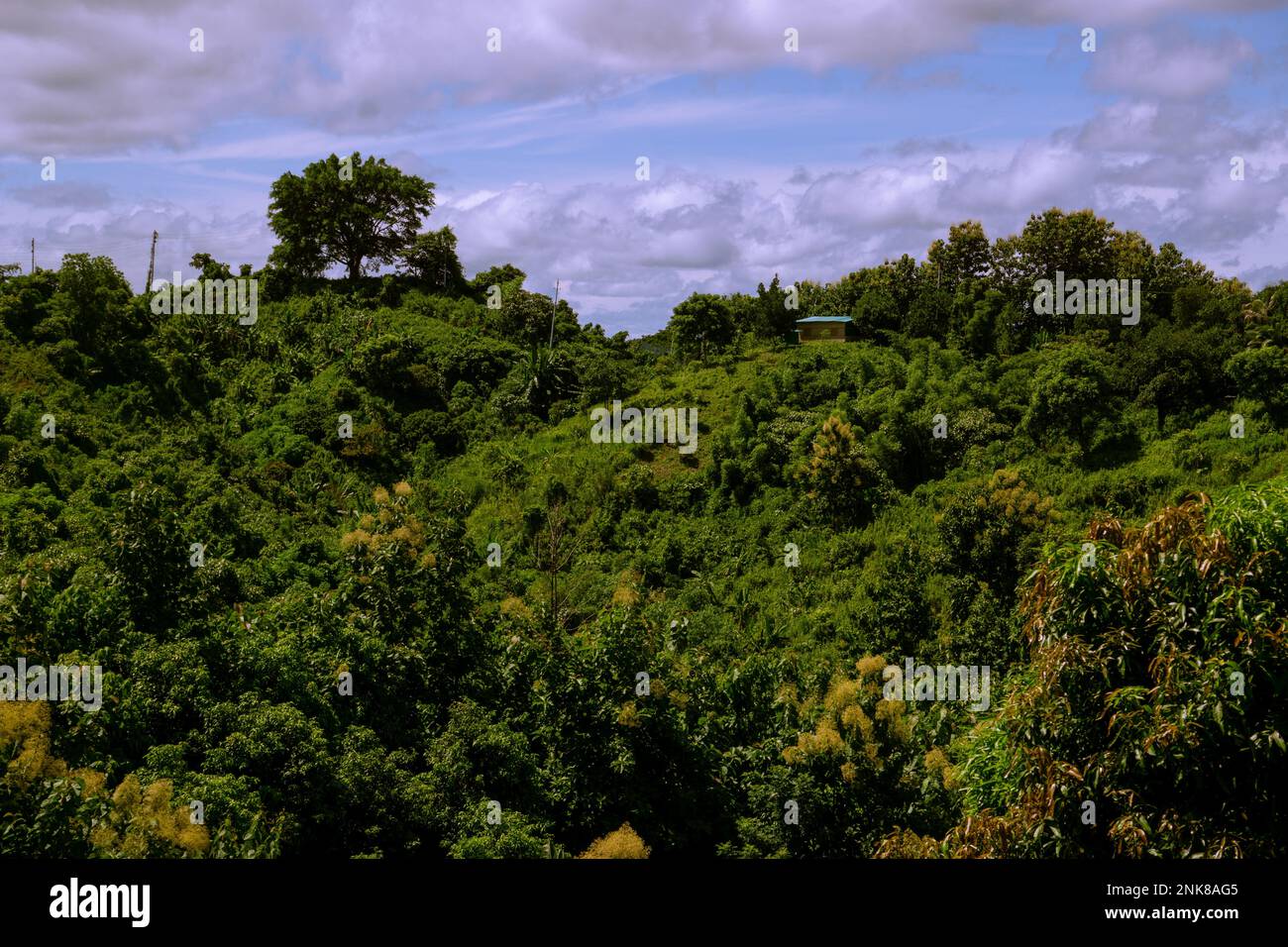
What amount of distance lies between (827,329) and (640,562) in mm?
14267

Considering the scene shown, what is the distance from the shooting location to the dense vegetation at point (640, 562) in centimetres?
636

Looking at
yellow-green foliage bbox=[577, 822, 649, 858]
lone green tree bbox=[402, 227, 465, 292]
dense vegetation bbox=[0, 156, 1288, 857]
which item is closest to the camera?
dense vegetation bbox=[0, 156, 1288, 857]

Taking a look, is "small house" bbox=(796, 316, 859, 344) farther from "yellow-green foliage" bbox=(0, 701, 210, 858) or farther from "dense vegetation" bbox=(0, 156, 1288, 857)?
"yellow-green foliage" bbox=(0, 701, 210, 858)

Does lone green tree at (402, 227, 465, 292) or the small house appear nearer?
the small house

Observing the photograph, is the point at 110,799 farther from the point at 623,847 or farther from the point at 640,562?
the point at 640,562

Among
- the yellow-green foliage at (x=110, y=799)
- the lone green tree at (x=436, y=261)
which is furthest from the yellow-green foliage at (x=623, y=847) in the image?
the lone green tree at (x=436, y=261)

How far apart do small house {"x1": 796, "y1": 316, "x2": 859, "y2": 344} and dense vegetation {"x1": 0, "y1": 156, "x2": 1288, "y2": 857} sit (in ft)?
3.34

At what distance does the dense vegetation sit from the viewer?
6355 mm

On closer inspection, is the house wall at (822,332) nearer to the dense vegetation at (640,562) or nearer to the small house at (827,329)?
the small house at (827,329)

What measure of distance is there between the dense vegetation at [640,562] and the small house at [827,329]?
102 centimetres

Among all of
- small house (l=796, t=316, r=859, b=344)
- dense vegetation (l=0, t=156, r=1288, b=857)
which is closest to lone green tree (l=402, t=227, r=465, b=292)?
dense vegetation (l=0, t=156, r=1288, b=857)

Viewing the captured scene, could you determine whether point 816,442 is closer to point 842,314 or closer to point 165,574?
point 842,314

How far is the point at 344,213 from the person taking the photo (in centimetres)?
4006
